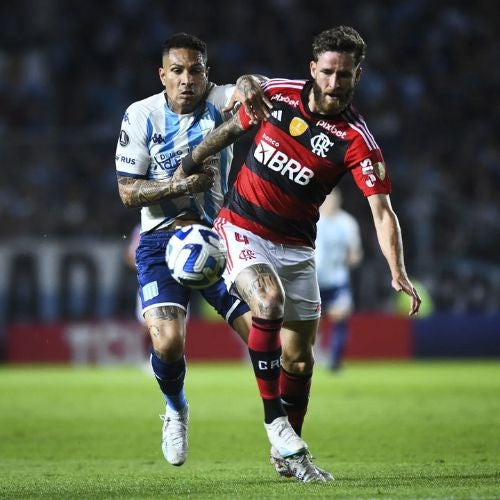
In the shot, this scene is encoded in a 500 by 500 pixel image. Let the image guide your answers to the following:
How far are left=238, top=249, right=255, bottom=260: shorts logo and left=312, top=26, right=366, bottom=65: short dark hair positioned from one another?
1.10 metres

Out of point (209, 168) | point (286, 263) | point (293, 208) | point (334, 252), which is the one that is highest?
point (209, 168)

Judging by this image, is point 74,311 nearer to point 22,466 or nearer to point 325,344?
point 325,344

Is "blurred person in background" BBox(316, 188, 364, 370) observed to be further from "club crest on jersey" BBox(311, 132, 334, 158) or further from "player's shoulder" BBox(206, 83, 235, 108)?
"club crest on jersey" BBox(311, 132, 334, 158)

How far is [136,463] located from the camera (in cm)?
715

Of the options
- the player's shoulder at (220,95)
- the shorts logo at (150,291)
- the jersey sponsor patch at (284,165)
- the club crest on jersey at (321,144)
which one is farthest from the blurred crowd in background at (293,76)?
the club crest on jersey at (321,144)

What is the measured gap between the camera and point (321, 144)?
6.25m

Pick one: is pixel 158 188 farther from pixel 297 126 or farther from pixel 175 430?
pixel 175 430

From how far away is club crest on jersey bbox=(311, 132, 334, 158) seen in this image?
6238 millimetres

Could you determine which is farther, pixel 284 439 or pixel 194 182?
pixel 194 182

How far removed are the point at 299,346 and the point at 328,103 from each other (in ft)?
4.58

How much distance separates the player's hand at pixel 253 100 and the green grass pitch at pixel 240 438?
1.93m

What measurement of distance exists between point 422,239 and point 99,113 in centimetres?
649

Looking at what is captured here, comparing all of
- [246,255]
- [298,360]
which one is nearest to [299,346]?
[298,360]

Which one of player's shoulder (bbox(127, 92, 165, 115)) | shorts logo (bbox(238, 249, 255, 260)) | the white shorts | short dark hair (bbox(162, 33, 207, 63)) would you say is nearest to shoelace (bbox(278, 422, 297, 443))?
the white shorts
